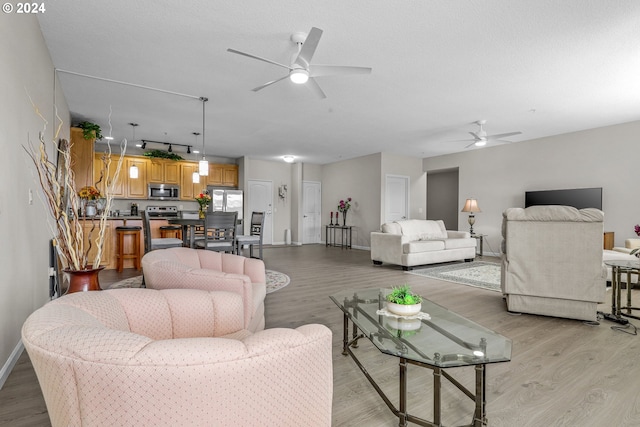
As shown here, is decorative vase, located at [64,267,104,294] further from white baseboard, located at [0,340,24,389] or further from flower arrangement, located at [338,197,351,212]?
flower arrangement, located at [338,197,351,212]

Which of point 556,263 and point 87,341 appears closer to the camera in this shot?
point 87,341

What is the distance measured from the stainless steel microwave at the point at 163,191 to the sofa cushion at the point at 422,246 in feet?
19.0

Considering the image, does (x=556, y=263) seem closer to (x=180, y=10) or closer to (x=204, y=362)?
(x=204, y=362)

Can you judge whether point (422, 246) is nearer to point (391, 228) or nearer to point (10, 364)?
point (391, 228)

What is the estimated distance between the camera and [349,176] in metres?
9.48

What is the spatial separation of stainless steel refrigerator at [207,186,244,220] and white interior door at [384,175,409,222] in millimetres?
4018

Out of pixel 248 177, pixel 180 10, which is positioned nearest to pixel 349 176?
pixel 248 177

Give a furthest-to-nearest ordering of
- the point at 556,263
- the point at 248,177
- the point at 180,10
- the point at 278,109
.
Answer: the point at 248,177, the point at 278,109, the point at 556,263, the point at 180,10

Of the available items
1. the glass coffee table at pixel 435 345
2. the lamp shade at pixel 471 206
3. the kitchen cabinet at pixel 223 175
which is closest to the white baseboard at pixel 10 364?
the glass coffee table at pixel 435 345

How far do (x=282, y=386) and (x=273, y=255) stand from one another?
22.3ft

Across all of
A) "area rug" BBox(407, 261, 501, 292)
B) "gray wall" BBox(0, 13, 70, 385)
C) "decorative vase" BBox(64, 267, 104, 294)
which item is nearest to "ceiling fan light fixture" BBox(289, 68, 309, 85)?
"gray wall" BBox(0, 13, 70, 385)

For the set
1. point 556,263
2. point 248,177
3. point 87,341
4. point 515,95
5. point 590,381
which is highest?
point 515,95

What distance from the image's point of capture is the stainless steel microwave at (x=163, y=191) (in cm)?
764

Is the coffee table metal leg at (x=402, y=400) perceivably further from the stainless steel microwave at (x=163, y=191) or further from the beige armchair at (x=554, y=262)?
the stainless steel microwave at (x=163, y=191)
